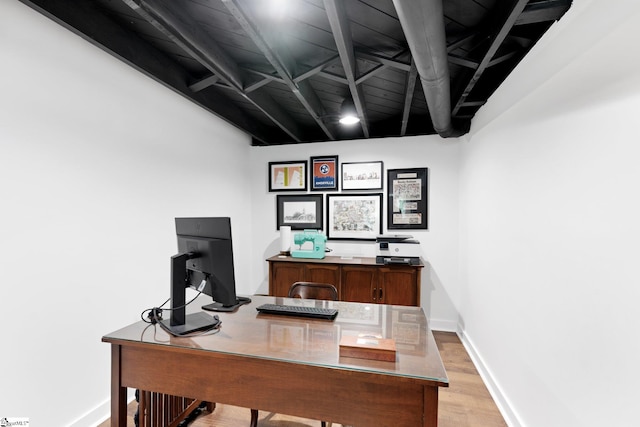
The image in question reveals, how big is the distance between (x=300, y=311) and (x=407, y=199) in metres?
2.54

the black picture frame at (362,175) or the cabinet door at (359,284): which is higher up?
the black picture frame at (362,175)

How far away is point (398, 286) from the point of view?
3.24 metres

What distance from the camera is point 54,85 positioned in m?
1.70

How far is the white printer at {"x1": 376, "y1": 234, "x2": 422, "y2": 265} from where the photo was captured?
3260mm

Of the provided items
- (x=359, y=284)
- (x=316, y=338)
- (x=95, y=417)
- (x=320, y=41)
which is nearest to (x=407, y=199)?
(x=359, y=284)

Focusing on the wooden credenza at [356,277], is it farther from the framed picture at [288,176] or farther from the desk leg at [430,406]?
the desk leg at [430,406]

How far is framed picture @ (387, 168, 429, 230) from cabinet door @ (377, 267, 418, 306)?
73 centimetres

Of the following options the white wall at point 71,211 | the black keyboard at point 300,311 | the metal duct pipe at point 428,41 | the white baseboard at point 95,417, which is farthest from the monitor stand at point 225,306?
the metal duct pipe at point 428,41

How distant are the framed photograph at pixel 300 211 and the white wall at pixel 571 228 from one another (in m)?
2.31

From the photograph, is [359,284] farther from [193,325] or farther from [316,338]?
[193,325]

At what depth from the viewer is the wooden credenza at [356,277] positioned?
3223mm

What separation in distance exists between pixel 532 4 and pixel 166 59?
2.55 meters

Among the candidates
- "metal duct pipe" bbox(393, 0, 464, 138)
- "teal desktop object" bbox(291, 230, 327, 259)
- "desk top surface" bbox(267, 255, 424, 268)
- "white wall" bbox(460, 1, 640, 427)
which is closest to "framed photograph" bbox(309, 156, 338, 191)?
"teal desktop object" bbox(291, 230, 327, 259)

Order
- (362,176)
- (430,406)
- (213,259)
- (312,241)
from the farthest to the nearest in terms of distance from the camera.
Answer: (362,176), (312,241), (213,259), (430,406)
